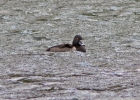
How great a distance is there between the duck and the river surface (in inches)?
5.4

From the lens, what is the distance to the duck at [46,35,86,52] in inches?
598

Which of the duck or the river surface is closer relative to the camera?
the river surface

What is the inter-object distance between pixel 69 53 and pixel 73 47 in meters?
0.63

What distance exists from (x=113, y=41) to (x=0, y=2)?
8130mm

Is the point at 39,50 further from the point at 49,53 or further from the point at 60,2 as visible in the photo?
the point at 60,2

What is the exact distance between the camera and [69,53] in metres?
15.3

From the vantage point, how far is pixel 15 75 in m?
12.3

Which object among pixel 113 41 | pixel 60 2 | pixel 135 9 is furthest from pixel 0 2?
pixel 113 41

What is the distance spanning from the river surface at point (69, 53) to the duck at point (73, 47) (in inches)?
5.4

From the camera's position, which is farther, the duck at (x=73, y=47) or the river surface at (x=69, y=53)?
the duck at (x=73, y=47)

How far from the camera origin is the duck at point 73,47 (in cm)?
1518

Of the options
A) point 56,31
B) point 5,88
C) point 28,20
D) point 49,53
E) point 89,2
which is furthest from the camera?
point 89,2

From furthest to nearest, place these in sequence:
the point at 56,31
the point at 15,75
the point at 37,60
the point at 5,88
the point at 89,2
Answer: the point at 89,2 → the point at 56,31 → the point at 37,60 → the point at 15,75 → the point at 5,88

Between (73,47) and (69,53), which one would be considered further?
(73,47)
